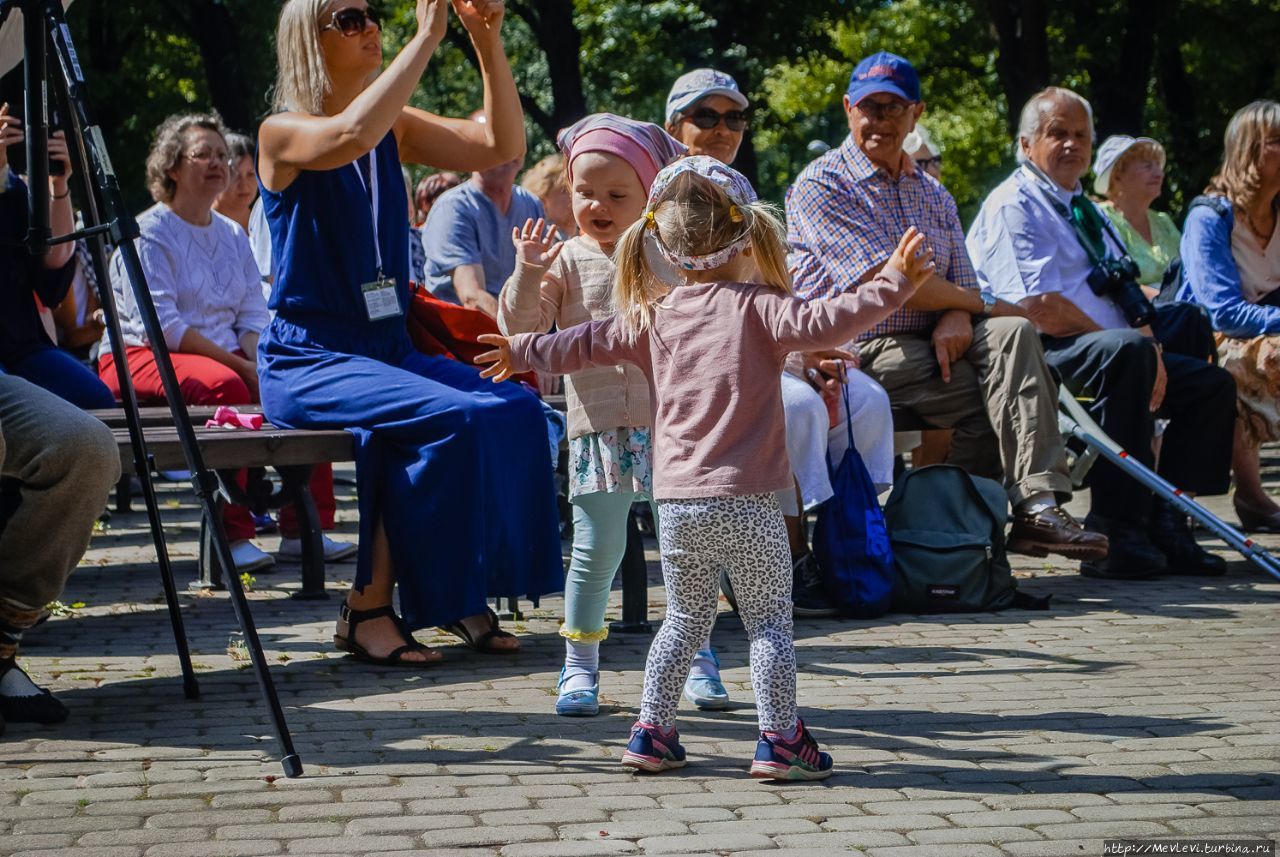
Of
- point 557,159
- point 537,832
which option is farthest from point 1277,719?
point 557,159

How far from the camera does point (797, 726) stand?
417cm

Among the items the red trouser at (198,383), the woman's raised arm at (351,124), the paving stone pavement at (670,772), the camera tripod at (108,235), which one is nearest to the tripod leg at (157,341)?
the camera tripod at (108,235)

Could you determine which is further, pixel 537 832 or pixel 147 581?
pixel 147 581

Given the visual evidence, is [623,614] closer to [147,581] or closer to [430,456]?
[430,456]

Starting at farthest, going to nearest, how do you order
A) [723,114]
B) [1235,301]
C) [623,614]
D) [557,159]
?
[557,159] → [1235,301] → [723,114] → [623,614]

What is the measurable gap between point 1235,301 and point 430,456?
4.70 meters

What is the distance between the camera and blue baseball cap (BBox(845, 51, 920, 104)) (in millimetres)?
7344

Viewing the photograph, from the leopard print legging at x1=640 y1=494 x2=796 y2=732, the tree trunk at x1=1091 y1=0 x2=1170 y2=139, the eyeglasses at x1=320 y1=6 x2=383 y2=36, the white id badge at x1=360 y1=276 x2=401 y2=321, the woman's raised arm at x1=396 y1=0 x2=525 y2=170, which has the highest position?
the tree trunk at x1=1091 y1=0 x2=1170 y2=139

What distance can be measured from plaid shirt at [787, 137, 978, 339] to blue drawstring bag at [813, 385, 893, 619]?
77 centimetres

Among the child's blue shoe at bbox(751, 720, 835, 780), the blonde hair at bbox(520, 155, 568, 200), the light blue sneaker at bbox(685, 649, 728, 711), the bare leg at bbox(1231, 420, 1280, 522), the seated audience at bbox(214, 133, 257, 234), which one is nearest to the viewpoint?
the child's blue shoe at bbox(751, 720, 835, 780)

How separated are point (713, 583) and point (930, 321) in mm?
3485

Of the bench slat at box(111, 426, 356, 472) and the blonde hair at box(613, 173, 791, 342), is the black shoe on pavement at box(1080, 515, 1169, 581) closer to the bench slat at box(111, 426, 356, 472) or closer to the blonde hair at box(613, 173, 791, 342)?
the bench slat at box(111, 426, 356, 472)

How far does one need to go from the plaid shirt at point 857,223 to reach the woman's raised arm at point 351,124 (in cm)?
225

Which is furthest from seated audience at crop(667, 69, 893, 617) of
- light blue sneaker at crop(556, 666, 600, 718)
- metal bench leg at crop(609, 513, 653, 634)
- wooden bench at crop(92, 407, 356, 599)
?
wooden bench at crop(92, 407, 356, 599)
